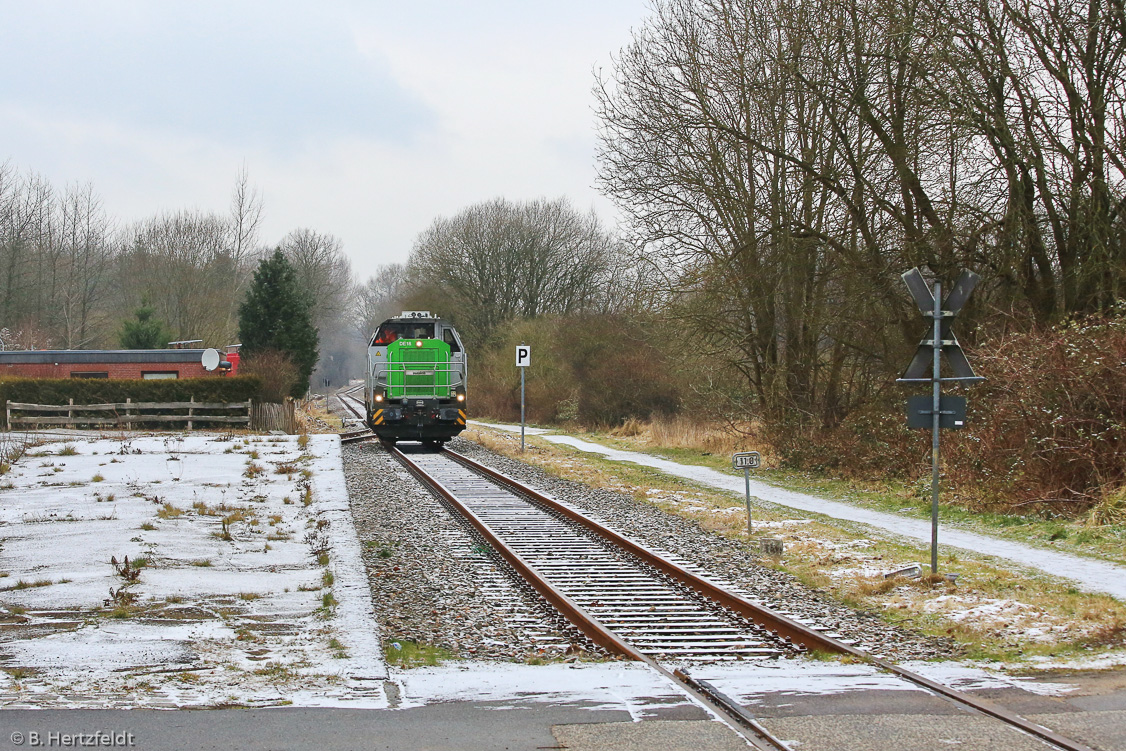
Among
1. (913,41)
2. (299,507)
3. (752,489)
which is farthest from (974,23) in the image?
(299,507)

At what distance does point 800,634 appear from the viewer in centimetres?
789

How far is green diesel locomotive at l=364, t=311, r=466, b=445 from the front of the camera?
2709 centimetres

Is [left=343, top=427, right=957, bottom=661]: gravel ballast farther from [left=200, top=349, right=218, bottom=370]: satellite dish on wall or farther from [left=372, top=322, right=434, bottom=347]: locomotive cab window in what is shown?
[left=200, top=349, right=218, bottom=370]: satellite dish on wall

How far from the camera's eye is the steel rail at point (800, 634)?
5.63 metres

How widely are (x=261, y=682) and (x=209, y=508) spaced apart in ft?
30.8

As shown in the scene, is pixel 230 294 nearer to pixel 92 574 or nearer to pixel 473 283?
pixel 473 283

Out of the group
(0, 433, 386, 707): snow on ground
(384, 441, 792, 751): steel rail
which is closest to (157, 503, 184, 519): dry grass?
(0, 433, 386, 707): snow on ground

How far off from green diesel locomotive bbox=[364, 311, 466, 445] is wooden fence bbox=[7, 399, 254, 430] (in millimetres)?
10179

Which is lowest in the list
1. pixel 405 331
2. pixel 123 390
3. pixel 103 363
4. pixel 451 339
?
pixel 123 390

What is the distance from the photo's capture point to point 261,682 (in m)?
6.50

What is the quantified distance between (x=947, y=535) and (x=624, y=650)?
765cm

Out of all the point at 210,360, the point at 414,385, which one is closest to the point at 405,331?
the point at 414,385

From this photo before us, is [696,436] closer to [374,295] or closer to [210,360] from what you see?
[210,360]

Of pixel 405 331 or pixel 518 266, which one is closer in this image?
pixel 405 331
